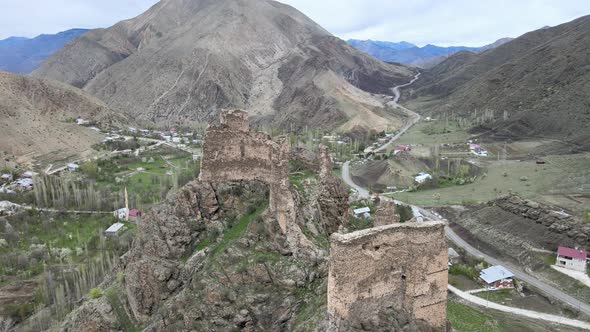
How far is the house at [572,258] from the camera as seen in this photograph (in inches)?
1783

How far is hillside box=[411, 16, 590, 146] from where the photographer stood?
99.6 m

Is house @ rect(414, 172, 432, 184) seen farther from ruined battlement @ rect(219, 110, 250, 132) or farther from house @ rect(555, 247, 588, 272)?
ruined battlement @ rect(219, 110, 250, 132)

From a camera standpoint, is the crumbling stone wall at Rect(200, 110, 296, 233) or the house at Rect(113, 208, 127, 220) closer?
the crumbling stone wall at Rect(200, 110, 296, 233)

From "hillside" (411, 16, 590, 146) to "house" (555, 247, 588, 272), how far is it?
50.1 m

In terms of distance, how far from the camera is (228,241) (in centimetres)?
2706

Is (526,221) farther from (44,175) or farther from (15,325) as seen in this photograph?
(44,175)

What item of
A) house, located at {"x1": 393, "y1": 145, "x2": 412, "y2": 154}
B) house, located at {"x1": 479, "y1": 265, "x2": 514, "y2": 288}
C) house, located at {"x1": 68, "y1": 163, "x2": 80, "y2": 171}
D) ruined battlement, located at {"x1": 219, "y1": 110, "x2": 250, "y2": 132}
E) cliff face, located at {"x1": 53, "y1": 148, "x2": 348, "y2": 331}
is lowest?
house, located at {"x1": 479, "y1": 265, "x2": 514, "y2": 288}

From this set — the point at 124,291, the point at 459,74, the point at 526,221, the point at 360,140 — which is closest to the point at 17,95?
the point at 360,140

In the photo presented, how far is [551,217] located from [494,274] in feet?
47.1

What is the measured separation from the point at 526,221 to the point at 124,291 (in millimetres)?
46220

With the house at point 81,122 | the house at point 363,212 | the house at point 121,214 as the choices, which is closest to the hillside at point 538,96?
the house at point 363,212

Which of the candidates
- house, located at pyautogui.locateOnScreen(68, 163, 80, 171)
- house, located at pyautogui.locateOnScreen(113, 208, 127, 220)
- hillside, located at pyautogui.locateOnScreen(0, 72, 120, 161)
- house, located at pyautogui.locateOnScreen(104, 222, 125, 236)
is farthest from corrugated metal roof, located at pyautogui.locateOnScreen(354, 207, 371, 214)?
hillside, located at pyautogui.locateOnScreen(0, 72, 120, 161)

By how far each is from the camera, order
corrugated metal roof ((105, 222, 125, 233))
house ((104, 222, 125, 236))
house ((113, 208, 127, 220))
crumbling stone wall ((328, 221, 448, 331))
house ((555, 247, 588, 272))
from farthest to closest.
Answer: house ((113, 208, 127, 220)) → corrugated metal roof ((105, 222, 125, 233)) → house ((104, 222, 125, 236)) → house ((555, 247, 588, 272)) → crumbling stone wall ((328, 221, 448, 331))

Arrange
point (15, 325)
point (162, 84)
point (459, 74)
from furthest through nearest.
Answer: point (459, 74) → point (162, 84) → point (15, 325)
